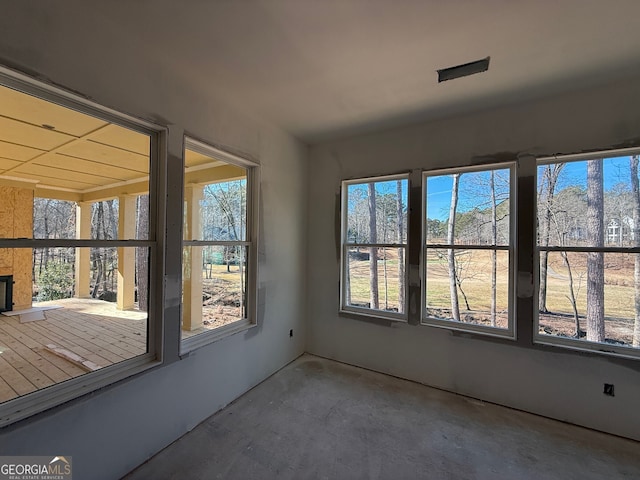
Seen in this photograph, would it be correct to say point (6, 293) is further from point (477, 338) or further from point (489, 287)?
point (489, 287)

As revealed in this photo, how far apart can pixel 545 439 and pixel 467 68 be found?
9.64 feet

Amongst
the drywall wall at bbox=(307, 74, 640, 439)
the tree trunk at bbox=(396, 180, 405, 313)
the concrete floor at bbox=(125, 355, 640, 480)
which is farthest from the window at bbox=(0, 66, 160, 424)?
the tree trunk at bbox=(396, 180, 405, 313)

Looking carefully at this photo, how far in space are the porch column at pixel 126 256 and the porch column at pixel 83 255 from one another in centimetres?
17

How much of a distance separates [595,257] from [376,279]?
2.01 metres

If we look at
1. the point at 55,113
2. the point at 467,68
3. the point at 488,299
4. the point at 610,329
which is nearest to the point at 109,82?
the point at 55,113

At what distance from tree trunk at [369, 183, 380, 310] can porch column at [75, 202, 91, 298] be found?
2.70 m

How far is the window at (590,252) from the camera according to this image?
2277 millimetres

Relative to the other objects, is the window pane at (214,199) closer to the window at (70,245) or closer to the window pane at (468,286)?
the window at (70,245)

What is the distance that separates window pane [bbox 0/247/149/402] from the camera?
145cm

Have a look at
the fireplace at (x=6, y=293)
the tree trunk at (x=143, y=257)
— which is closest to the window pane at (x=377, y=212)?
the tree trunk at (x=143, y=257)

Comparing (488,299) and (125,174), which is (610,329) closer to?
(488,299)

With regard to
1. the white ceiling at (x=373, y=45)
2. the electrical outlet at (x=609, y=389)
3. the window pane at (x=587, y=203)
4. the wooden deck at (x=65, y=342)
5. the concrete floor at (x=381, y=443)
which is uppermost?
the white ceiling at (x=373, y=45)

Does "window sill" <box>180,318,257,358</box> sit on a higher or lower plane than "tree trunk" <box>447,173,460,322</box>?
lower

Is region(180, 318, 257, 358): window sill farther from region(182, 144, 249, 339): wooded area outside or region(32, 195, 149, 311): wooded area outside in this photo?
region(32, 195, 149, 311): wooded area outside
